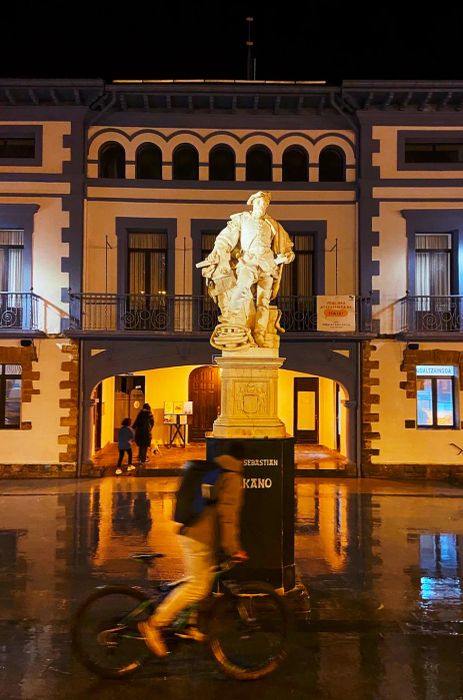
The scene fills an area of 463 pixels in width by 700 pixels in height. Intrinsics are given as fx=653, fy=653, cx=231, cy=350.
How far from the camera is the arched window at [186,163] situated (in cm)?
1838

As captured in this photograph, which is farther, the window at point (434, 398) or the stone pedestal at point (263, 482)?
the window at point (434, 398)

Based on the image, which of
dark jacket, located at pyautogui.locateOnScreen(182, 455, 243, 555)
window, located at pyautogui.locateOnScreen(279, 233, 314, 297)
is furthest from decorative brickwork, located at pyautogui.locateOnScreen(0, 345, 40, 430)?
dark jacket, located at pyautogui.locateOnScreen(182, 455, 243, 555)

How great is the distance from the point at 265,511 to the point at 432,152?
46.8 feet

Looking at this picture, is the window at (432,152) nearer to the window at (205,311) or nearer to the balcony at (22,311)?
the window at (205,311)

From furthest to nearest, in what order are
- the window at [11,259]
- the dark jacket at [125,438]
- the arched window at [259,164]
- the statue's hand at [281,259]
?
the arched window at [259,164]
the window at [11,259]
the dark jacket at [125,438]
the statue's hand at [281,259]

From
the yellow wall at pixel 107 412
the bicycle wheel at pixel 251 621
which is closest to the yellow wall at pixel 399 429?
the yellow wall at pixel 107 412

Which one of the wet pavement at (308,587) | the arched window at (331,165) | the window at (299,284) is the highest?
the arched window at (331,165)

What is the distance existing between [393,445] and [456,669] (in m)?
12.3

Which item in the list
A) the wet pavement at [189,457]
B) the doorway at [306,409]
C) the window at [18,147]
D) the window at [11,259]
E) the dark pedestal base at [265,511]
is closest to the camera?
the dark pedestal base at [265,511]

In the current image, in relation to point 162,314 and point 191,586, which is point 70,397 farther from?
point 191,586

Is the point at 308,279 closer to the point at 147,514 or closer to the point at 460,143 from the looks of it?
the point at 460,143

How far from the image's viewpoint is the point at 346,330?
17484mm

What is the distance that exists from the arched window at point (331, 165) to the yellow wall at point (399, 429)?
190 inches

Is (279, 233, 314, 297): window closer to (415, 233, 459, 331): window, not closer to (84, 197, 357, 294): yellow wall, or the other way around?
(84, 197, 357, 294): yellow wall
